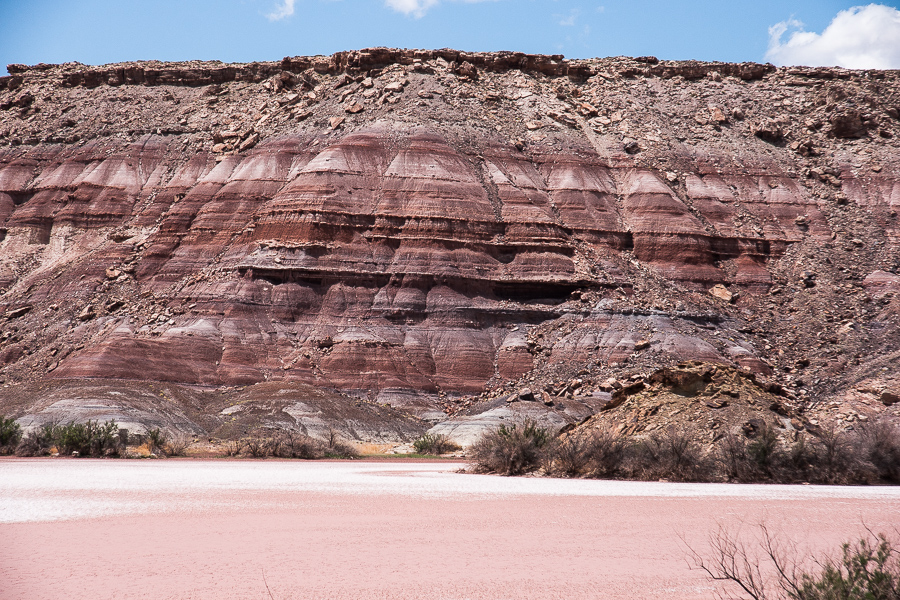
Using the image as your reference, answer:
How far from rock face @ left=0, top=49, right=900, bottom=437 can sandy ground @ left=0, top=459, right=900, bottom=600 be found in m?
27.0

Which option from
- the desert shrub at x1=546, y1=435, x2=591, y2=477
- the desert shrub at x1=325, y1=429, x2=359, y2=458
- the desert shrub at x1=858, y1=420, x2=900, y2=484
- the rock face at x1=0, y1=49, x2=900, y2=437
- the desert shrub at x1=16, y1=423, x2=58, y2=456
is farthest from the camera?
the rock face at x1=0, y1=49, x2=900, y2=437

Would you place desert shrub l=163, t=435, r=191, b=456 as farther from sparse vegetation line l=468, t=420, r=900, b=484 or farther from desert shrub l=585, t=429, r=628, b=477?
desert shrub l=585, t=429, r=628, b=477

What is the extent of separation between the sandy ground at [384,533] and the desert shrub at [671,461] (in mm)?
1417

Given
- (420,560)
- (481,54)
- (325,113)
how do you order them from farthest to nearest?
(481,54)
(325,113)
(420,560)

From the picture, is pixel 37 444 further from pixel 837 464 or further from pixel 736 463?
pixel 837 464

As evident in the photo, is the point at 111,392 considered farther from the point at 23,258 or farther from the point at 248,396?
the point at 23,258

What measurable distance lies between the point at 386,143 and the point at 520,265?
13.4 metres

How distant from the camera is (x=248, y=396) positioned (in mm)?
45500

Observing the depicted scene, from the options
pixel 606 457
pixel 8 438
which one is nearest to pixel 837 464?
pixel 606 457

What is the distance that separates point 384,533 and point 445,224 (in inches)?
1758

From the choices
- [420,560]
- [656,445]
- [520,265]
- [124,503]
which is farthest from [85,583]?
[520,265]

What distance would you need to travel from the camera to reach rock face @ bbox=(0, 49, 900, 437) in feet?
166

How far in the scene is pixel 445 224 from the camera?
5600 centimetres

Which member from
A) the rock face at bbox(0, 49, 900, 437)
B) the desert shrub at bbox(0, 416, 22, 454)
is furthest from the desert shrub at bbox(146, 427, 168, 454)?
the rock face at bbox(0, 49, 900, 437)
